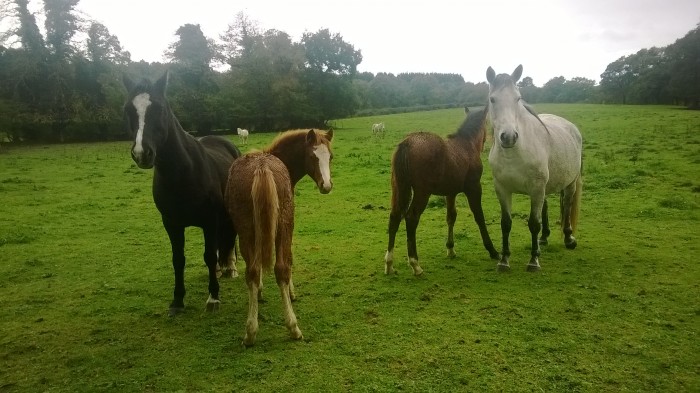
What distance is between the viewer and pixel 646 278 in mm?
5148

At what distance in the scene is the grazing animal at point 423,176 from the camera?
5.54m

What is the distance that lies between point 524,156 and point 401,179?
5.14 feet

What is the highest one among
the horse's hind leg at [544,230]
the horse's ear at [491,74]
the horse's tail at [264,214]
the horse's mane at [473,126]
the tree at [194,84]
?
the tree at [194,84]

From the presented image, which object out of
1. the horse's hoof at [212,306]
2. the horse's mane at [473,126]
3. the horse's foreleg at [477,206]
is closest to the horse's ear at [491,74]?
the horse's mane at [473,126]

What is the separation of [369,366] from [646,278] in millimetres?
3785

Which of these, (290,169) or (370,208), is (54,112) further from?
(290,169)

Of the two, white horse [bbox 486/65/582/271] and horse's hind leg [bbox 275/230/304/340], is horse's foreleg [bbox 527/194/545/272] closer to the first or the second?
white horse [bbox 486/65/582/271]

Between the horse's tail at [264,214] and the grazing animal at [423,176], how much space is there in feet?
7.21

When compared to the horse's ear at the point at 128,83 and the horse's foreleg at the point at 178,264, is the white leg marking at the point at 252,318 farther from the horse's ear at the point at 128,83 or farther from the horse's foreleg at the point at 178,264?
the horse's ear at the point at 128,83

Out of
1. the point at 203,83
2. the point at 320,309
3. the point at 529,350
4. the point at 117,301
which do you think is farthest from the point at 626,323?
the point at 203,83

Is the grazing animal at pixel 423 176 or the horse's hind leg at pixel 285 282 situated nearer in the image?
the horse's hind leg at pixel 285 282

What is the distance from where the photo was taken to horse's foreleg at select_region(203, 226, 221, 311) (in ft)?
15.5

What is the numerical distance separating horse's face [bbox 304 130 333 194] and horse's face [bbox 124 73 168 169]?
4.95ft

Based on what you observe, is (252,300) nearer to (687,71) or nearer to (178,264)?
(178,264)
